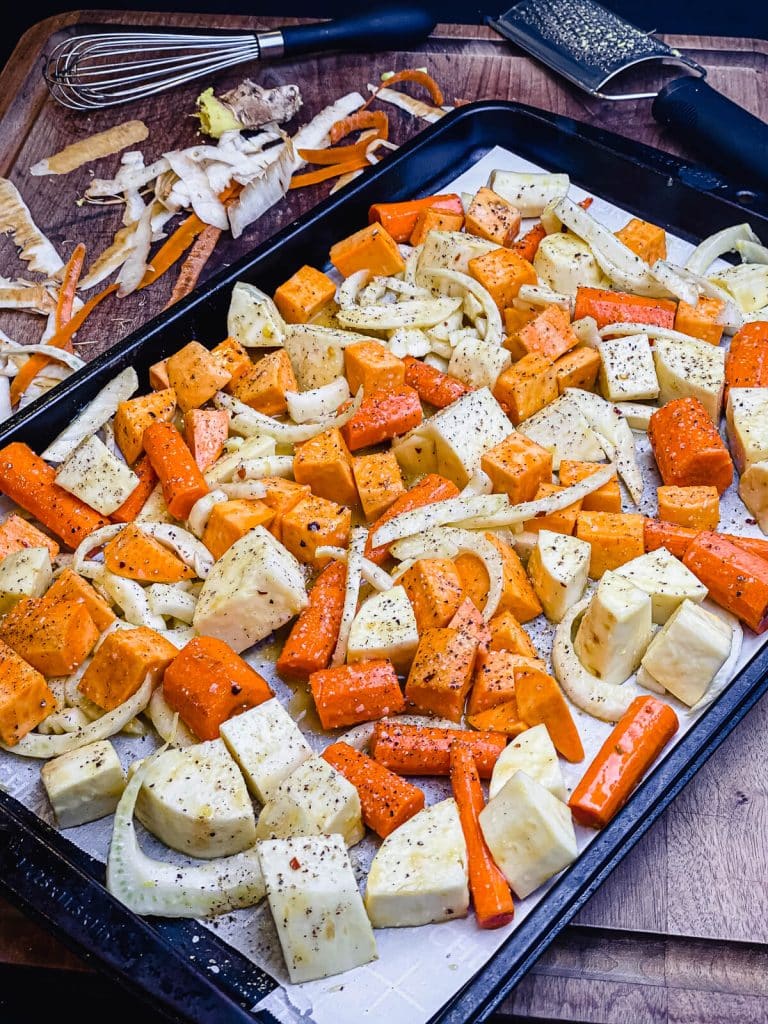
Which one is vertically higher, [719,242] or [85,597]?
[719,242]

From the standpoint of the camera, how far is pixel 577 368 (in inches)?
123

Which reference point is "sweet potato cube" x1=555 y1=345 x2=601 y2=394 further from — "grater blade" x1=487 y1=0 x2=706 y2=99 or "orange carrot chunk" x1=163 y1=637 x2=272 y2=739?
"grater blade" x1=487 y1=0 x2=706 y2=99

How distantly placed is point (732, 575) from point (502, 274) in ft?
4.02

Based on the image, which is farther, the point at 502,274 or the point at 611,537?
the point at 502,274

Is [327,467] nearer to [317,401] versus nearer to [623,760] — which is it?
[317,401]

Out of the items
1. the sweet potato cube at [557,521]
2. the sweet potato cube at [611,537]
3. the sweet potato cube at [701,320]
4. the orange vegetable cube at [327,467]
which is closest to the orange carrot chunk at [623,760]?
the sweet potato cube at [611,537]

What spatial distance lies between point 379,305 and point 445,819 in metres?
1.74

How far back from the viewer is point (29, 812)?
2.23 meters

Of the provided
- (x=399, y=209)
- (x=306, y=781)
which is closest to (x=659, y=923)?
(x=306, y=781)

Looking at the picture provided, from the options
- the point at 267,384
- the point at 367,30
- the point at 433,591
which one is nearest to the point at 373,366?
the point at 267,384

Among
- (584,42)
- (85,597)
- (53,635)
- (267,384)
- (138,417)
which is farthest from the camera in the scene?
(584,42)

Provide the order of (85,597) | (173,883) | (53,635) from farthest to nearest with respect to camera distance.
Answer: (85,597) < (53,635) < (173,883)

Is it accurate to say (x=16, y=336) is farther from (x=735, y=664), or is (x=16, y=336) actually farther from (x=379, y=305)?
(x=735, y=664)

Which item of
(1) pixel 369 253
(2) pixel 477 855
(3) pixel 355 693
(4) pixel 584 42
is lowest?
(2) pixel 477 855
